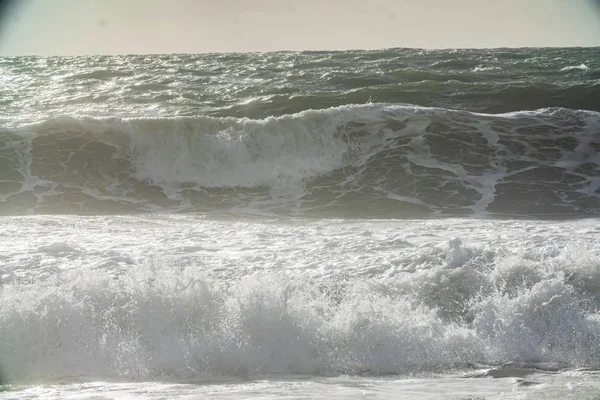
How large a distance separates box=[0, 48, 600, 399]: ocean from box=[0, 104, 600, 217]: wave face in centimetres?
5

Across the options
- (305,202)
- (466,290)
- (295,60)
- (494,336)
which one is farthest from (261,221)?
(295,60)

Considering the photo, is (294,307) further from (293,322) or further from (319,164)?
(319,164)

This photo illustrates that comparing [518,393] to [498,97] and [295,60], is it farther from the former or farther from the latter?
[295,60]

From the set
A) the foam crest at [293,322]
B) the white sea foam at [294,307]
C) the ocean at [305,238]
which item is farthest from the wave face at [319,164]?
the foam crest at [293,322]

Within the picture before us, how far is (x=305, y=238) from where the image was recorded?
8.56 meters

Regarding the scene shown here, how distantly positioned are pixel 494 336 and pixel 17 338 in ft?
12.4

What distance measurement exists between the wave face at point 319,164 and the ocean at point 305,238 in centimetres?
5

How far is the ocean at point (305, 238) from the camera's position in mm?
5371

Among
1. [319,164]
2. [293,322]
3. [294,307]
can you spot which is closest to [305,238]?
[294,307]

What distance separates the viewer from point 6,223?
9297 mm

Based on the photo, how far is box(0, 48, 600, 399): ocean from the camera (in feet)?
17.6

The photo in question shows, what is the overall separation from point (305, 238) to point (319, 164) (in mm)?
4587

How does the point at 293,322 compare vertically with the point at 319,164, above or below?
below

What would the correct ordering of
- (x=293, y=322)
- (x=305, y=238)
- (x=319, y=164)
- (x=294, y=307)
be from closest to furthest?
(x=293, y=322), (x=294, y=307), (x=305, y=238), (x=319, y=164)
